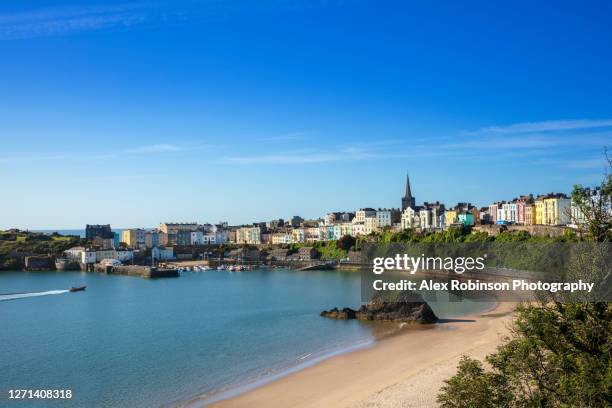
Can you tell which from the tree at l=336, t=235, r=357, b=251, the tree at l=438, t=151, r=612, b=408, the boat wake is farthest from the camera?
the tree at l=336, t=235, r=357, b=251

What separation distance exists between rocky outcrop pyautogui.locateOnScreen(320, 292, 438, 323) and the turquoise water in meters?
1.01

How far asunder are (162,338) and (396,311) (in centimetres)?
1002

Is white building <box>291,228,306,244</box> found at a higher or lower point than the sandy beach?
higher

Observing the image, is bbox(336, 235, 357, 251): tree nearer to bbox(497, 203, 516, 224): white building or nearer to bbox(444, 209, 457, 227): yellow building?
bbox(444, 209, 457, 227): yellow building

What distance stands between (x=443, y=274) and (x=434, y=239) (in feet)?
31.6

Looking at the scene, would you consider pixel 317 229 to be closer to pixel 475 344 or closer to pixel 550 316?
pixel 475 344

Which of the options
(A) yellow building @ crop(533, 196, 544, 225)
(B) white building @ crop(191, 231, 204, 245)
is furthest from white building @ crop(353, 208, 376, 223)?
(A) yellow building @ crop(533, 196, 544, 225)

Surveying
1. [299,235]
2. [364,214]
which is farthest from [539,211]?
[299,235]

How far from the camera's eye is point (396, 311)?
26.8 metres

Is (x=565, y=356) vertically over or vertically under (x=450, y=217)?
under

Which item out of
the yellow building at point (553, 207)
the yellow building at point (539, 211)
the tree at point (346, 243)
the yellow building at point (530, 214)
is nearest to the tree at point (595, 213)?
the yellow building at point (553, 207)

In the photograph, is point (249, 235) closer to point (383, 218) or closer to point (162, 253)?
point (162, 253)

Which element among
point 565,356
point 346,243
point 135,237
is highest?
point 135,237

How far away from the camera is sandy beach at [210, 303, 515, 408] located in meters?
15.0
